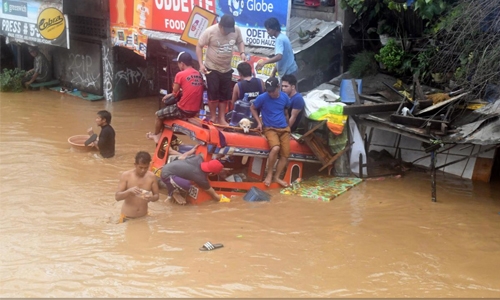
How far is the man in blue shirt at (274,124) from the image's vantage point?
962 centimetres

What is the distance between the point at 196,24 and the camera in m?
13.4

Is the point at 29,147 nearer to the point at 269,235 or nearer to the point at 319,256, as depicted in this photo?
the point at 269,235

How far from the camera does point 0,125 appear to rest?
46.0 feet

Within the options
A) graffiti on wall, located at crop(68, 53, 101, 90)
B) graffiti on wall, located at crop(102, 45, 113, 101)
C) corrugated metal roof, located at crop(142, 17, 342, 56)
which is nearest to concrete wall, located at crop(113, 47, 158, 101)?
graffiti on wall, located at crop(102, 45, 113, 101)

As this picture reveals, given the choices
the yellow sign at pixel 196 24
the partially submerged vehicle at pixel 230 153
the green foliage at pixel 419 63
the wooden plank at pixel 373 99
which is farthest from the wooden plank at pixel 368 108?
the yellow sign at pixel 196 24

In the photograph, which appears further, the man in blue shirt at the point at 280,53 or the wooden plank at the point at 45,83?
the wooden plank at the point at 45,83

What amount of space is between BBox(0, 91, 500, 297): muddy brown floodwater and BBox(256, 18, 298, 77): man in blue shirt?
222cm

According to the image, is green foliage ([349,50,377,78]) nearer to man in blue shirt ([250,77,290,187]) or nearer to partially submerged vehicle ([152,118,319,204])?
partially submerged vehicle ([152,118,319,204])

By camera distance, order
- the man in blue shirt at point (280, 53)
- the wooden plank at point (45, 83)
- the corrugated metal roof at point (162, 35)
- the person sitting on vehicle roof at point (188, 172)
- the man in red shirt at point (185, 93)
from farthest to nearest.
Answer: the wooden plank at point (45, 83) → the corrugated metal roof at point (162, 35) → the man in blue shirt at point (280, 53) → the man in red shirt at point (185, 93) → the person sitting on vehicle roof at point (188, 172)

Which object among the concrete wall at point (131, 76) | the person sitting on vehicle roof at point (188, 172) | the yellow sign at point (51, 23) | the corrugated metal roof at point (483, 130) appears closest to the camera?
the corrugated metal roof at point (483, 130)

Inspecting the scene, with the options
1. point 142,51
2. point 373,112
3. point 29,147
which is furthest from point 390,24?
point 29,147

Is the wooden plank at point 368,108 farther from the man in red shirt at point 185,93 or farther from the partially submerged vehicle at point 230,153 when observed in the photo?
the man in red shirt at point 185,93

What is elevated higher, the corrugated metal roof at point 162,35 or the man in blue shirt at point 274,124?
the corrugated metal roof at point 162,35

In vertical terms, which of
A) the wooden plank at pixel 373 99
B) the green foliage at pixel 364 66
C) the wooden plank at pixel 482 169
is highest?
the green foliage at pixel 364 66
